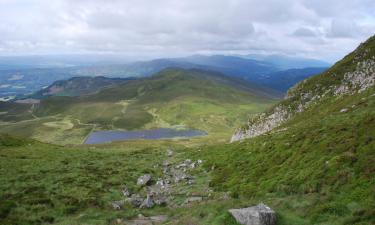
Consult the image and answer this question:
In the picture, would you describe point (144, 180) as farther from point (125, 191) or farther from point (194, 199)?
point (194, 199)

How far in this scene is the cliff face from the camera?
244 ft

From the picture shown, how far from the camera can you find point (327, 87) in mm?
82938

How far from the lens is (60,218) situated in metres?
31.1

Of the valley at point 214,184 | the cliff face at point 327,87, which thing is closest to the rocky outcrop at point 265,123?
the cliff face at point 327,87

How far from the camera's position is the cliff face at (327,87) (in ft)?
244

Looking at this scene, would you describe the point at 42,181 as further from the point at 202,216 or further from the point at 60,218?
the point at 202,216

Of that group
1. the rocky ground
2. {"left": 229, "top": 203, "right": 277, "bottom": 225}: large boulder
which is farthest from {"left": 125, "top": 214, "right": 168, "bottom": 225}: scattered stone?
{"left": 229, "top": 203, "right": 277, "bottom": 225}: large boulder

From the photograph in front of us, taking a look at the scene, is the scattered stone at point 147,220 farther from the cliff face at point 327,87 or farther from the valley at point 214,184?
the cliff face at point 327,87

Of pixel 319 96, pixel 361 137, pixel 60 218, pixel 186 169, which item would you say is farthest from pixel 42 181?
pixel 319 96

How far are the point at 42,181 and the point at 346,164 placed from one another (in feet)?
118

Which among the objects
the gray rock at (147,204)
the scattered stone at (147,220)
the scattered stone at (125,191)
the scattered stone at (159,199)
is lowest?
the scattered stone at (125,191)

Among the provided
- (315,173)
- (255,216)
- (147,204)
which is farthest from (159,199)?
(255,216)

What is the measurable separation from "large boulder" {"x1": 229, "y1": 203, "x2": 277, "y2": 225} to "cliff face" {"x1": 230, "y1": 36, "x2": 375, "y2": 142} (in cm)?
5653

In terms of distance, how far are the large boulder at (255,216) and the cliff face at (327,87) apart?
5653 cm
